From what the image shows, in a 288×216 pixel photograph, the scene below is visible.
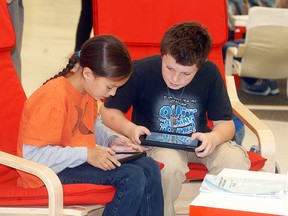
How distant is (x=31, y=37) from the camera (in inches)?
275

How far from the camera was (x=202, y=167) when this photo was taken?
2.64m

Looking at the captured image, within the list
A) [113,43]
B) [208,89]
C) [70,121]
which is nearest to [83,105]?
[70,121]

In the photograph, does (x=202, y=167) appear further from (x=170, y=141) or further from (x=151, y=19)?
(x=151, y=19)

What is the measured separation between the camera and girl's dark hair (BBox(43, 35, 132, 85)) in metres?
2.35

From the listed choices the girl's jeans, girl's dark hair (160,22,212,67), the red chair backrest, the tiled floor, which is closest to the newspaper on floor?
the girl's jeans

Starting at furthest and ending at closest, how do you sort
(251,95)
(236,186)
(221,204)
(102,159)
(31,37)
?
(31,37) → (251,95) → (102,159) → (236,186) → (221,204)

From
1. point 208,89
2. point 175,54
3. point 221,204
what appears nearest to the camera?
point 221,204

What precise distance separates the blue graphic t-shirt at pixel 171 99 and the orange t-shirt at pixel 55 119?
230mm

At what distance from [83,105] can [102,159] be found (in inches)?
9.7

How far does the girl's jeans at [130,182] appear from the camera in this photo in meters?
2.30

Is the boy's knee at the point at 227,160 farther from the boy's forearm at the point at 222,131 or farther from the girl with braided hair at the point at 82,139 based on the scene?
the girl with braided hair at the point at 82,139

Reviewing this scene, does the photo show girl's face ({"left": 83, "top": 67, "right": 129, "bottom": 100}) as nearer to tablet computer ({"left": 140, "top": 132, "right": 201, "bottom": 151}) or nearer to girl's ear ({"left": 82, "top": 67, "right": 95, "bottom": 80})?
girl's ear ({"left": 82, "top": 67, "right": 95, "bottom": 80})

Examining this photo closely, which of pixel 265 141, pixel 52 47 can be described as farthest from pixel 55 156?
pixel 52 47

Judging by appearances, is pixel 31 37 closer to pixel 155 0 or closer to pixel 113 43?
pixel 155 0
